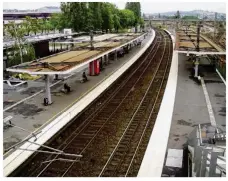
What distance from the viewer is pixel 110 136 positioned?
15898mm

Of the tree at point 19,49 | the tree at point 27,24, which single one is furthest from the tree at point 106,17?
the tree at point 19,49

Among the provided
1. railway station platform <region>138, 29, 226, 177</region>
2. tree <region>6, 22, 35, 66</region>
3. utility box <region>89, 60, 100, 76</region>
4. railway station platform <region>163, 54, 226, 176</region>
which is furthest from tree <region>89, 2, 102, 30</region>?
railway station platform <region>163, 54, 226, 176</region>

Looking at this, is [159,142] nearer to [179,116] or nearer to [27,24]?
[179,116]

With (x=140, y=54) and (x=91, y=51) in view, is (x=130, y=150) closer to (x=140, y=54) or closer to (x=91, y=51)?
(x=91, y=51)

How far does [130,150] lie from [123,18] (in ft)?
178

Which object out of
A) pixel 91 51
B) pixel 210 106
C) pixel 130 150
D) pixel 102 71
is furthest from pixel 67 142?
pixel 102 71

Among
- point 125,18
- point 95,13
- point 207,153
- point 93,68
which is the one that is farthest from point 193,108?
point 125,18

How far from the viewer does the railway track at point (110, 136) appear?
42.2 feet

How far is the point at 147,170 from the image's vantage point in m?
12.4

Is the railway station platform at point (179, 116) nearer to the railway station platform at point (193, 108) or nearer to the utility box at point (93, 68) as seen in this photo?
the railway station platform at point (193, 108)

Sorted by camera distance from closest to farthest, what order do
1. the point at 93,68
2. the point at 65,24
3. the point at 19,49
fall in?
the point at 93,68, the point at 19,49, the point at 65,24

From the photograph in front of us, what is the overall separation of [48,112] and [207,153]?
10.4 metres

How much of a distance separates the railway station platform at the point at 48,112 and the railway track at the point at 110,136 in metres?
0.42

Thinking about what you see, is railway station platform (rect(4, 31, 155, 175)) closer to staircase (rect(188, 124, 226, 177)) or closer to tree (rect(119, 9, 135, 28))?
staircase (rect(188, 124, 226, 177))
